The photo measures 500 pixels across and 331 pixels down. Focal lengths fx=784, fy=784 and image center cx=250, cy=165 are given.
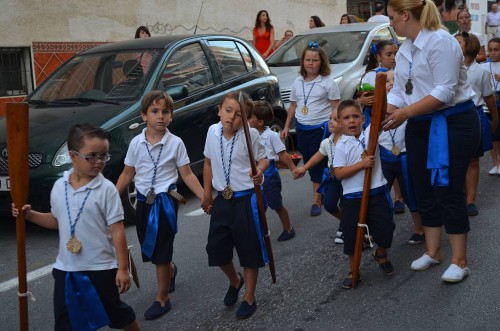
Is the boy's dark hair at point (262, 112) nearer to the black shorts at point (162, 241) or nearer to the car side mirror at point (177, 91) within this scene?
the car side mirror at point (177, 91)

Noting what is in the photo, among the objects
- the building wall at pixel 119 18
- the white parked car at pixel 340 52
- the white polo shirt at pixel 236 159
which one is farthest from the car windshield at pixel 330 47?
the white polo shirt at pixel 236 159

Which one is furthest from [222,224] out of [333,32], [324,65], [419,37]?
[333,32]

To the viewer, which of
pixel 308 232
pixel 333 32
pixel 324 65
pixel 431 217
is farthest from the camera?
pixel 333 32

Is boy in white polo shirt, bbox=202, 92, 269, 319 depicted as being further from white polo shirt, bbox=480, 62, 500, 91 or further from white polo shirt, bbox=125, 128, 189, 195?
white polo shirt, bbox=480, 62, 500, 91

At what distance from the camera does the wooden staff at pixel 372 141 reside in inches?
186

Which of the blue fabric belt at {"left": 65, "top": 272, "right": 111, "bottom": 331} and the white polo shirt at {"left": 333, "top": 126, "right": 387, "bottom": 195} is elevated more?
the white polo shirt at {"left": 333, "top": 126, "right": 387, "bottom": 195}

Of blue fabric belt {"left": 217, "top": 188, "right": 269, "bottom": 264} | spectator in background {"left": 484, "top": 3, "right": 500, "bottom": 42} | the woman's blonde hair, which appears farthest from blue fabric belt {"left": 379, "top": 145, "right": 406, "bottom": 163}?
spectator in background {"left": 484, "top": 3, "right": 500, "bottom": 42}

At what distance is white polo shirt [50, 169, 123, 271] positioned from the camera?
393cm

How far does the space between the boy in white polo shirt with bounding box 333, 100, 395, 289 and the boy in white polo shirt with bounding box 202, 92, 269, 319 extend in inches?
25.3

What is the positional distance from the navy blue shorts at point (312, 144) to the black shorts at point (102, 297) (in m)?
3.53

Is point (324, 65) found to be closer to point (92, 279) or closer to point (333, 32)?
point (92, 279)

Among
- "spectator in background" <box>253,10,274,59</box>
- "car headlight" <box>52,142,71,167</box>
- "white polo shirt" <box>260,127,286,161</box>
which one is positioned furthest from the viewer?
"spectator in background" <box>253,10,274,59</box>

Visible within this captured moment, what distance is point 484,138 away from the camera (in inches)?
287

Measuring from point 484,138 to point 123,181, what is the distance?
374 centimetres
